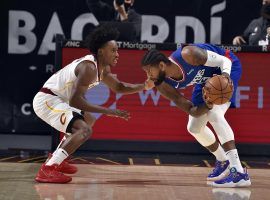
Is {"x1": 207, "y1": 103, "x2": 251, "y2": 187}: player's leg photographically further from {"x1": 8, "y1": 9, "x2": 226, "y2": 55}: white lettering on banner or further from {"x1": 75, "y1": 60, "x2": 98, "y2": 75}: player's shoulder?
{"x1": 8, "y1": 9, "x2": 226, "y2": 55}: white lettering on banner

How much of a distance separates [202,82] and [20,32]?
4203mm

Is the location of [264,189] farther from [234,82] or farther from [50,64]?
[50,64]

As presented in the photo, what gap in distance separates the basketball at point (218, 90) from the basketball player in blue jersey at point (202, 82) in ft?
0.39

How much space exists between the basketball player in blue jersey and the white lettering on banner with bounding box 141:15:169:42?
3426 mm

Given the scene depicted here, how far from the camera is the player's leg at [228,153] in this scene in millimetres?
6566

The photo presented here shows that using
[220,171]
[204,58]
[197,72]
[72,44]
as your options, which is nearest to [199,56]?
[204,58]

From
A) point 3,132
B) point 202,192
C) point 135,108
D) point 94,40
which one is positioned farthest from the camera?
point 3,132

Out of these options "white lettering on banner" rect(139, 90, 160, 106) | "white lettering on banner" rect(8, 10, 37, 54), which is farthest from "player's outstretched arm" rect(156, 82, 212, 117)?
"white lettering on banner" rect(8, 10, 37, 54)

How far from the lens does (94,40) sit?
6789 millimetres

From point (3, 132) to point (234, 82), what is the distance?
4.47 m

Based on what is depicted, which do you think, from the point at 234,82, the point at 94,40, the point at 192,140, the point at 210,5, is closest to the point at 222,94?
the point at 234,82

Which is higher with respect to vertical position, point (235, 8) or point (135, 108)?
point (235, 8)

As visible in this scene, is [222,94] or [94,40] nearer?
[222,94]

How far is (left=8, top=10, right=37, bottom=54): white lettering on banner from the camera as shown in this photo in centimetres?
1022
